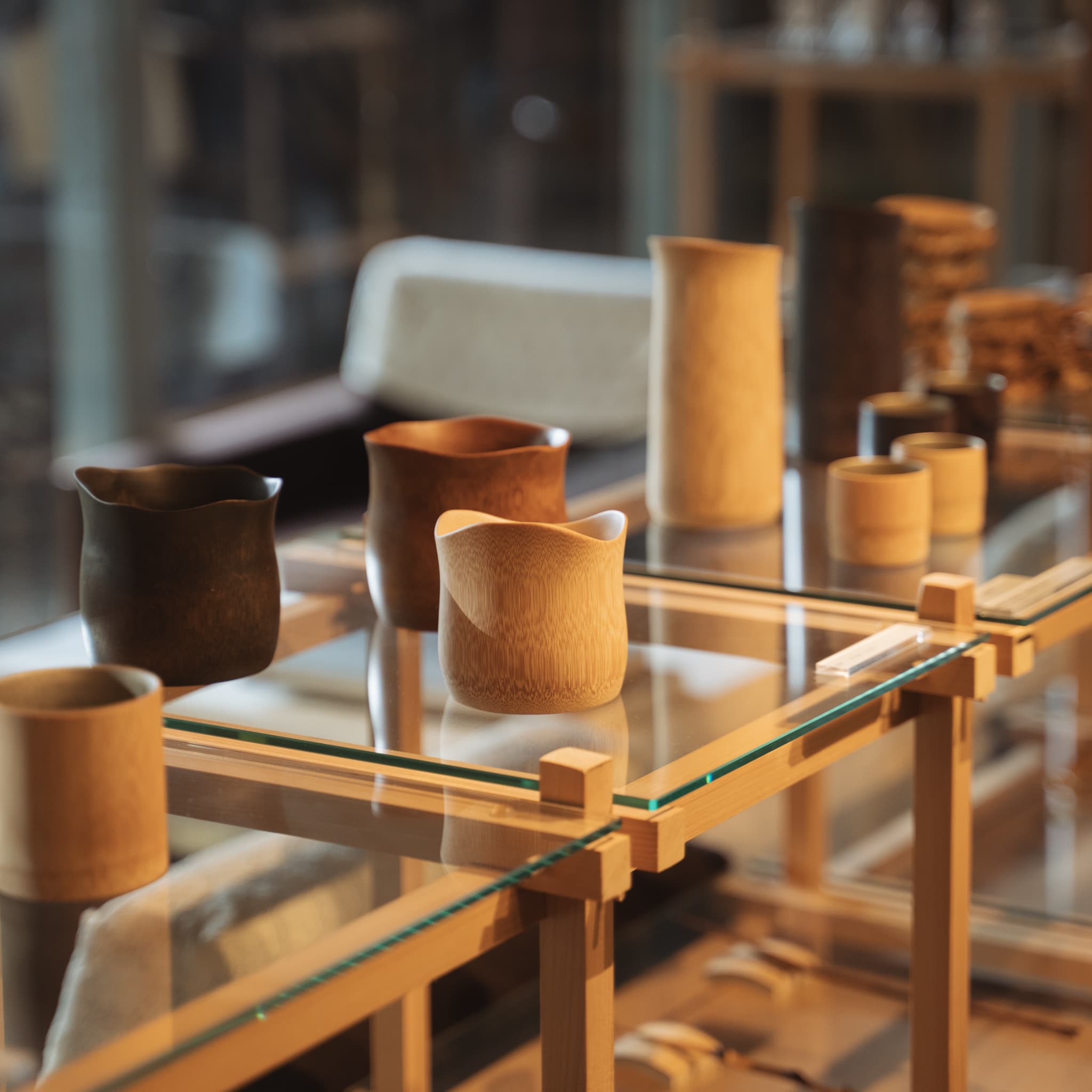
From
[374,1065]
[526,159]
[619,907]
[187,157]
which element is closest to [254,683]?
[374,1065]

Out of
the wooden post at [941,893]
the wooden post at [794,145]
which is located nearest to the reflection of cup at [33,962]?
the wooden post at [941,893]

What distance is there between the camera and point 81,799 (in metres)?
0.75

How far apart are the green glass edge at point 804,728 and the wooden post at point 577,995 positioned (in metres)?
0.05

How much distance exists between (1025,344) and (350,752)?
1.16 metres

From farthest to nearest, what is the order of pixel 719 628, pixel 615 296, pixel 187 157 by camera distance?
1. pixel 187 157
2. pixel 615 296
3. pixel 719 628

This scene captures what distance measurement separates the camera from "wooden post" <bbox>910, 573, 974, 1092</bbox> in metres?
1.20

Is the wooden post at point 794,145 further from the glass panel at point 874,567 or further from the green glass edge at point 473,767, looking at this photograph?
the green glass edge at point 473,767

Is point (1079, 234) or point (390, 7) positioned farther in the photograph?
point (390, 7)

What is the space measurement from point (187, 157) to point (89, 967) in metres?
2.90

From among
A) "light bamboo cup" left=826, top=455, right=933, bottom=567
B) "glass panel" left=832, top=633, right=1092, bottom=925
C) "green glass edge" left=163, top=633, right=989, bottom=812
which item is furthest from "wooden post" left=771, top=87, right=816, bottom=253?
"green glass edge" left=163, top=633, right=989, bottom=812

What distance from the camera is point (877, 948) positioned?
6.67 feet

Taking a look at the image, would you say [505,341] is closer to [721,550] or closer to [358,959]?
[721,550]

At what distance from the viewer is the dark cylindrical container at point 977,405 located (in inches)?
60.6

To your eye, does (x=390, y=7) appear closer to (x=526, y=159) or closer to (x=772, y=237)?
(x=526, y=159)
